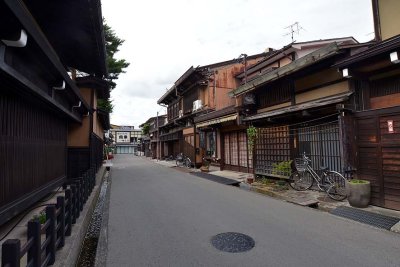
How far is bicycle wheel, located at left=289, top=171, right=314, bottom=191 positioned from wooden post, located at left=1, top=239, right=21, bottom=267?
32.6 feet

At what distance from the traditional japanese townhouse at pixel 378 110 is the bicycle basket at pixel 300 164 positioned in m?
2.21

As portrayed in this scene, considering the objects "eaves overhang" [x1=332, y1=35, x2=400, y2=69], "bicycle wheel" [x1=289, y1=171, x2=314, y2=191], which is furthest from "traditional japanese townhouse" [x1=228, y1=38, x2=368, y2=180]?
"eaves overhang" [x1=332, y1=35, x2=400, y2=69]

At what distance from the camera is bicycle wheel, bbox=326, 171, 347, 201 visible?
28.4 ft

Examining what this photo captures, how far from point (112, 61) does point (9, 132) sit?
18.6 m

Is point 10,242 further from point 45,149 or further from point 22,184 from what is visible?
point 45,149

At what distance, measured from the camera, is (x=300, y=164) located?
10.6m

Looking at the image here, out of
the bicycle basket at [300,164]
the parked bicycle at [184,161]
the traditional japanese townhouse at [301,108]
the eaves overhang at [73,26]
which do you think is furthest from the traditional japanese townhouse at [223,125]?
the eaves overhang at [73,26]

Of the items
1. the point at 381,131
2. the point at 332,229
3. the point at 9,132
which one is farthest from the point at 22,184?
the point at 381,131

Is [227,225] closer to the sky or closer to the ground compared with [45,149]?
closer to the ground

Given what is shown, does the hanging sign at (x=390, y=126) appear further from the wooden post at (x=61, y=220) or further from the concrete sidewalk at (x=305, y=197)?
the wooden post at (x=61, y=220)

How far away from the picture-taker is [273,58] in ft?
54.9

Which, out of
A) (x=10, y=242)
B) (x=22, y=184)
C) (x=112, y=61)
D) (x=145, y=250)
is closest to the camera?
(x=10, y=242)

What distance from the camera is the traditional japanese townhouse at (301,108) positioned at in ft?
30.0

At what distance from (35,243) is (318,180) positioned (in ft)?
29.8
